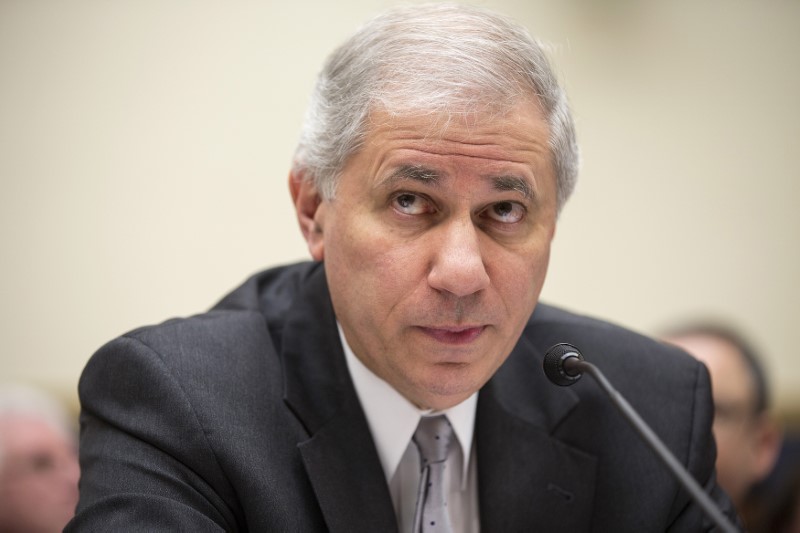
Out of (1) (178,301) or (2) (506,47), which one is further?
(1) (178,301)

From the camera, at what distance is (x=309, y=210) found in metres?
1.92

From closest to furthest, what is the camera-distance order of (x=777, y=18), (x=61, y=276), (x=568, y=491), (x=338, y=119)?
(x=338, y=119) → (x=568, y=491) → (x=61, y=276) → (x=777, y=18)

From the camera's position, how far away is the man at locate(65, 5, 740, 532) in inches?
64.7

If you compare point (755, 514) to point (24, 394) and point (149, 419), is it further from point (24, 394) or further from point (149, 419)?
point (24, 394)

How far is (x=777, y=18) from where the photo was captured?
495 cm

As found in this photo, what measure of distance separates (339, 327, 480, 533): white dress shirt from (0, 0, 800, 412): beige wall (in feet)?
8.33

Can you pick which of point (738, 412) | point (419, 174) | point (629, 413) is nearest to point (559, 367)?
point (629, 413)

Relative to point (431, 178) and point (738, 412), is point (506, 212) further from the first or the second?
point (738, 412)

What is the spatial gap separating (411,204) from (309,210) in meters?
0.32

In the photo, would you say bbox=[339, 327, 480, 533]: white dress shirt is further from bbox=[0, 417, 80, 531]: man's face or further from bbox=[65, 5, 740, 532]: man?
bbox=[0, 417, 80, 531]: man's face

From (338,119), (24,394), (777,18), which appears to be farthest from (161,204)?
(777,18)

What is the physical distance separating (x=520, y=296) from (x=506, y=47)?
0.47 metres

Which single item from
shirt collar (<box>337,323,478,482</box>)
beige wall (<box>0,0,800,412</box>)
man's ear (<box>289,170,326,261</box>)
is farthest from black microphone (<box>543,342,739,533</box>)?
beige wall (<box>0,0,800,412</box>)

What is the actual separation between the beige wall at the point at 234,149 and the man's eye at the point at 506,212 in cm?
275
